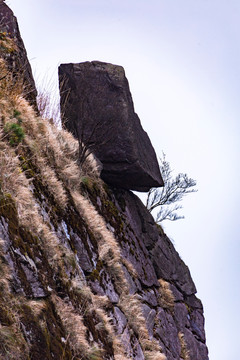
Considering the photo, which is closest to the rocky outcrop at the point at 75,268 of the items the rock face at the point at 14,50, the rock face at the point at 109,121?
the rock face at the point at 109,121

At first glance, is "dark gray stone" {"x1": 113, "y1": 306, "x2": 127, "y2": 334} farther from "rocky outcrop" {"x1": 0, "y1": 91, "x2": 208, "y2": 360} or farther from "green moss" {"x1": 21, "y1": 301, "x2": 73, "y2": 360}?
"green moss" {"x1": 21, "y1": 301, "x2": 73, "y2": 360}

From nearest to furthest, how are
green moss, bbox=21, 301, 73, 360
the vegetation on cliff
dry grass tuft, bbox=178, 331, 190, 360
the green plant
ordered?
green moss, bbox=21, 301, 73, 360, the vegetation on cliff, the green plant, dry grass tuft, bbox=178, 331, 190, 360

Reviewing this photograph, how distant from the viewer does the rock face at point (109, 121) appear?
13625mm

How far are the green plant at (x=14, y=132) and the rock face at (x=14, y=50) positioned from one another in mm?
3219

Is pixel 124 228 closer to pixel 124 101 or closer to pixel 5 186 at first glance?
pixel 124 101

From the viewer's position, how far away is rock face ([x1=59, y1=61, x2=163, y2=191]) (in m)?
13.6

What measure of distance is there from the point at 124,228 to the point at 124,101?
3679 mm

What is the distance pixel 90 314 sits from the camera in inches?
285

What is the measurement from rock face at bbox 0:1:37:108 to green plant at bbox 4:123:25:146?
10.6 ft

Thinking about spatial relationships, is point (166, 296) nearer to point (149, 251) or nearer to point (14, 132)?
point (149, 251)

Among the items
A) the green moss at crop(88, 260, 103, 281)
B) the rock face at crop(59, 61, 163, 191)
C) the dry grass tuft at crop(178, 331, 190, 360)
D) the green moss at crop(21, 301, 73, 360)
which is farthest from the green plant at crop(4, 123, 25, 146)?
the dry grass tuft at crop(178, 331, 190, 360)

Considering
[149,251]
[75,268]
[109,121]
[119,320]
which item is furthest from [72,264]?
[149,251]

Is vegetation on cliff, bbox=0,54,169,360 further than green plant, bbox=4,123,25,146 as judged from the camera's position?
No

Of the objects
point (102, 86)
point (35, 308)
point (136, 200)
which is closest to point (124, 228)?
point (136, 200)
